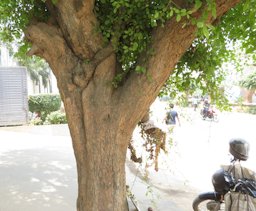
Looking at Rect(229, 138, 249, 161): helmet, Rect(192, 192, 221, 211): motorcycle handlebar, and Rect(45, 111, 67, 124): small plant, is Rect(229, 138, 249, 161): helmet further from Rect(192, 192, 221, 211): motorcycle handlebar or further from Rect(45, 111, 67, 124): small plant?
Rect(45, 111, 67, 124): small plant

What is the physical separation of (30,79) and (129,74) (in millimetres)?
37184

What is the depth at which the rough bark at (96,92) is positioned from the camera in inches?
96.1

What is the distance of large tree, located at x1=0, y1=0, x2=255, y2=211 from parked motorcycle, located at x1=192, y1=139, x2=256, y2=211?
1.58 meters

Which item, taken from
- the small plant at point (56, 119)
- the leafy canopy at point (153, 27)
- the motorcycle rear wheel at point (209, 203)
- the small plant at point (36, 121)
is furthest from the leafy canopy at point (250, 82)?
the leafy canopy at point (153, 27)

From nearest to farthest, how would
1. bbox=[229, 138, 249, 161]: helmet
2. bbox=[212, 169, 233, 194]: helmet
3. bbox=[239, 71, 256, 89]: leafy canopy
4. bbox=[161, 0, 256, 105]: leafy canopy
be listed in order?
bbox=[161, 0, 256, 105]: leafy canopy
bbox=[229, 138, 249, 161]: helmet
bbox=[212, 169, 233, 194]: helmet
bbox=[239, 71, 256, 89]: leafy canopy

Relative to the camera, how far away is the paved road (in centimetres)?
469

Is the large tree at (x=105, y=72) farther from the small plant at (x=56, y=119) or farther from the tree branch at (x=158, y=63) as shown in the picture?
the small plant at (x=56, y=119)

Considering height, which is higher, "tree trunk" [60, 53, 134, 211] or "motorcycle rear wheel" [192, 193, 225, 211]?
"tree trunk" [60, 53, 134, 211]

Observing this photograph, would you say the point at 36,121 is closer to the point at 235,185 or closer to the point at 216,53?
the point at 235,185

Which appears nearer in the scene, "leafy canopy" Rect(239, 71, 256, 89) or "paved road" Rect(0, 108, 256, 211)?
"paved road" Rect(0, 108, 256, 211)

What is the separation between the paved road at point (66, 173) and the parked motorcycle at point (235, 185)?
2.61ft

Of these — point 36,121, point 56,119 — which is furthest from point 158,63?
point 36,121

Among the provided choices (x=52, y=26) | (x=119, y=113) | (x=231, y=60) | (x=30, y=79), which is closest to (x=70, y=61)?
(x=52, y=26)

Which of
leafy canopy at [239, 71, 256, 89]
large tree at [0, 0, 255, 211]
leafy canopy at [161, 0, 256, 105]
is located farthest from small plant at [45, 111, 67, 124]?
leafy canopy at [239, 71, 256, 89]
